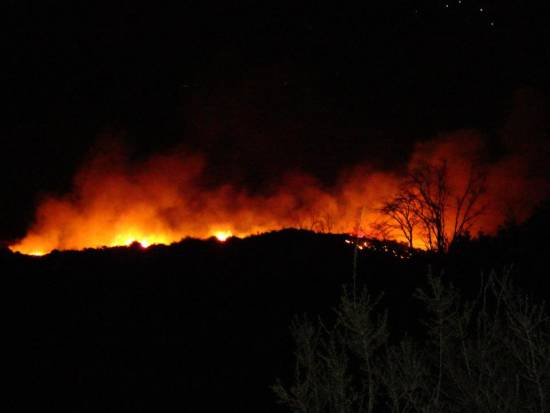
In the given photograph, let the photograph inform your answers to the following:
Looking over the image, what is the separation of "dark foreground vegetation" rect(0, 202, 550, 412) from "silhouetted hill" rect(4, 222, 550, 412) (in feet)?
0.11

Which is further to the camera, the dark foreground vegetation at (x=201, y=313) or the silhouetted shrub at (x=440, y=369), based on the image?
the dark foreground vegetation at (x=201, y=313)

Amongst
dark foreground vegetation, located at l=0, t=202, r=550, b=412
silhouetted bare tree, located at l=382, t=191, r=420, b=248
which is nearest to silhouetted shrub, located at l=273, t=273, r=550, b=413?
dark foreground vegetation, located at l=0, t=202, r=550, b=412

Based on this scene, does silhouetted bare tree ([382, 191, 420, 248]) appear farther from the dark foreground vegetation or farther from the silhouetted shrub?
the silhouetted shrub

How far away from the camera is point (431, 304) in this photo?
4.87 m

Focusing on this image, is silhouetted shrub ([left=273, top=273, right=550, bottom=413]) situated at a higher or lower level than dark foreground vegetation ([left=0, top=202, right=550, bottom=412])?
lower

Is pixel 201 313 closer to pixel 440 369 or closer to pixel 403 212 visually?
pixel 440 369

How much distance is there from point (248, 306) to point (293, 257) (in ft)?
12.0

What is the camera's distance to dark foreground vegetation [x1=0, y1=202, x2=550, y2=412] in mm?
10055

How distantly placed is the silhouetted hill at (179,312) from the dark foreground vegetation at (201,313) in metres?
0.03

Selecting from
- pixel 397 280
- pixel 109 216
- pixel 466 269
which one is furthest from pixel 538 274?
pixel 109 216

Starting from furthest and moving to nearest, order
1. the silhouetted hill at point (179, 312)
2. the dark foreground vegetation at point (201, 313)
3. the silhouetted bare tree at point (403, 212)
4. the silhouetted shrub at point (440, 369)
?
the silhouetted bare tree at point (403, 212), the silhouetted hill at point (179, 312), the dark foreground vegetation at point (201, 313), the silhouetted shrub at point (440, 369)

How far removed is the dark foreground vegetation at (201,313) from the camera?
1005cm

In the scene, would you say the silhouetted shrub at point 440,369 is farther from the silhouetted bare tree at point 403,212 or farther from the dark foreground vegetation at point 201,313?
the silhouetted bare tree at point 403,212

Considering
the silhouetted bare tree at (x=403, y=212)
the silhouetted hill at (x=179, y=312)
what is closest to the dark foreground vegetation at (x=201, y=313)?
the silhouetted hill at (x=179, y=312)
